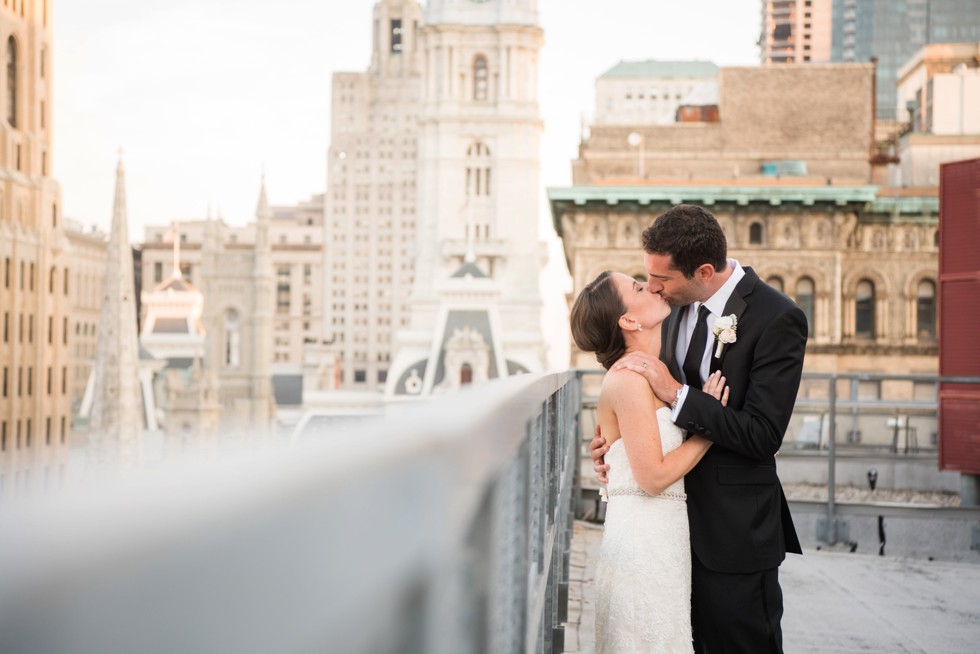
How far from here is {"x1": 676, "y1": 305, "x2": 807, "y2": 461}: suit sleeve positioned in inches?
164

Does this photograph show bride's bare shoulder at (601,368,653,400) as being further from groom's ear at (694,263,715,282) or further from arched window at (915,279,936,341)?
arched window at (915,279,936,341)

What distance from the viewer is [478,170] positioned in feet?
409

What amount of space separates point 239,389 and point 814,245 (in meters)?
144

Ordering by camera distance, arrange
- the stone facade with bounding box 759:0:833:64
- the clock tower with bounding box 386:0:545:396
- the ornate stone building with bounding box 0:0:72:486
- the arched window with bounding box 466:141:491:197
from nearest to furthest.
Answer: the ornate stone building with bounding box 0:0:72:486, the clock tower with bounding box 386:0:545:396, the arched window with bounding box 466:141:491:197, the stone facade with bounding box 759:0:833:64

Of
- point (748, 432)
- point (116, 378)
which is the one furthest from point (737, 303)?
point (116, 378)

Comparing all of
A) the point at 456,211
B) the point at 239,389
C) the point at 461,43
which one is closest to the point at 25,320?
the point at 456,211

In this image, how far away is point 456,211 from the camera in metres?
120

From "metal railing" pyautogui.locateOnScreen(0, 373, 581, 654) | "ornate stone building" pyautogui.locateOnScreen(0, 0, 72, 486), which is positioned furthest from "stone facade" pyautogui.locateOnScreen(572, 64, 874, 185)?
"ornate stone building" pyautogui.locateOnScreen(0, 0, 72, 486)

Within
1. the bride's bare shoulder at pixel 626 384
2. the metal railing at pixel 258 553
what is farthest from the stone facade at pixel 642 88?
the metal railing at pixel 258 553

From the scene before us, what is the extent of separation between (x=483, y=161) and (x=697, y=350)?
398 feet

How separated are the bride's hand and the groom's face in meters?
0.30

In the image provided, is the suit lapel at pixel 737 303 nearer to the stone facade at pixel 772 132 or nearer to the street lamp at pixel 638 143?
A: the street lamp at pixel 638 143

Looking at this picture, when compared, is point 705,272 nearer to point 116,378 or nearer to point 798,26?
point 116,378

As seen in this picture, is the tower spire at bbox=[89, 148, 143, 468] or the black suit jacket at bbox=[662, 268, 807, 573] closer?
the black suit jacket at bbox=[662, 268, 807, 573]
